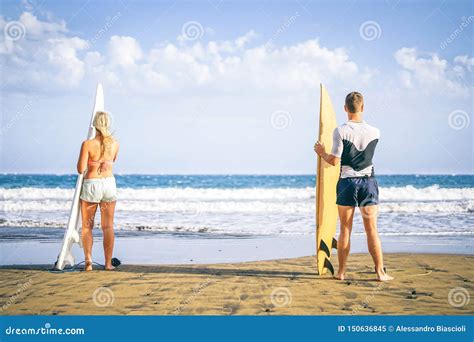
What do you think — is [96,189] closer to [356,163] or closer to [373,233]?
[356,163]

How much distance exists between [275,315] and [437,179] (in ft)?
85.4

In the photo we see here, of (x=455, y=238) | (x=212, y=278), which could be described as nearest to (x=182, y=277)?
(x=212, y=278)

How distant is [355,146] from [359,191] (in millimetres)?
389

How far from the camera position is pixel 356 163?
4078 millimetres

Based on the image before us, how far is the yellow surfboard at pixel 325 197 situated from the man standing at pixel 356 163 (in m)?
0.46

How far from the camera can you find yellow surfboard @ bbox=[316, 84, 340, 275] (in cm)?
456

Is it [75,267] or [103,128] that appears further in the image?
[75,267]

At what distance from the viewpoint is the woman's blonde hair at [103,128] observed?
4629 mm

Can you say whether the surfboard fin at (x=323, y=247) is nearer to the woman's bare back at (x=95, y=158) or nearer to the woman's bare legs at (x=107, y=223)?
the woman's bare legs at (x=107, y=223)

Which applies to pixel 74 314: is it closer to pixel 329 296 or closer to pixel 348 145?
pixel 329 296

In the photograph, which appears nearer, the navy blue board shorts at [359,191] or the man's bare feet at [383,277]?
the navy blue board shorts at [359,191]

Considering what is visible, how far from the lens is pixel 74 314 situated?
3406 millimetres

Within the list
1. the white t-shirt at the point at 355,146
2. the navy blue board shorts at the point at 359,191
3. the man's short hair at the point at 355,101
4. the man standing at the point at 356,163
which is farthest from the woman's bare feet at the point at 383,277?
the man's short hair at the point at 355,101

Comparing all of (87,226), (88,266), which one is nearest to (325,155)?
(87,226)
